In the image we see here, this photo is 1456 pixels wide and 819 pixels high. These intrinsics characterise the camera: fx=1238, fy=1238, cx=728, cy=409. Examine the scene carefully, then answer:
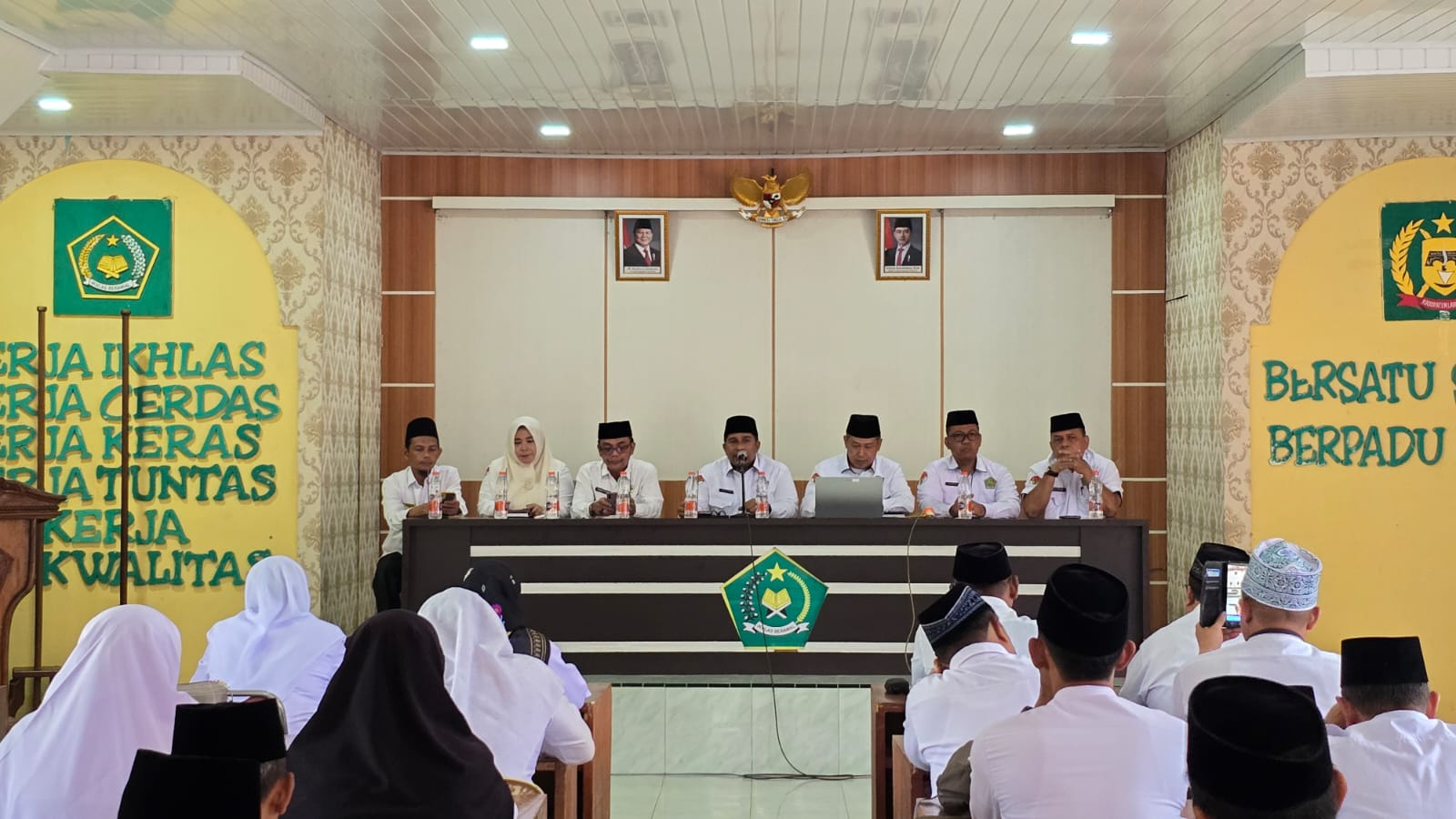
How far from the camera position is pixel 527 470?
8297 mm

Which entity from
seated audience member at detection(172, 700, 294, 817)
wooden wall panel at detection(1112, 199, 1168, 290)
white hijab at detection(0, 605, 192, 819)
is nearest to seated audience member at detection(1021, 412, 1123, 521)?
wooden wall panel at detection(1112, 199, 1168, 290)

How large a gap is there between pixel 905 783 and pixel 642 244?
5.69 m

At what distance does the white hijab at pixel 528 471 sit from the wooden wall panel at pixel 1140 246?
13.7ft

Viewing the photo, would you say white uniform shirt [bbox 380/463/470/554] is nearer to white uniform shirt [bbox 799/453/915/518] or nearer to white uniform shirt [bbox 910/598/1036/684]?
white uniform shirt [bbox 799/453/915/518]

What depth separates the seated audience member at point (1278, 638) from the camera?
10.7 feet

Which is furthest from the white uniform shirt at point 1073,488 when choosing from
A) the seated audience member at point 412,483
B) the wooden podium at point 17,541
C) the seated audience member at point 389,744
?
the wooden podium at point 17,541

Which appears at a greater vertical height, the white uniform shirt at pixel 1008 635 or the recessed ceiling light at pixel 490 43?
the recessed ceiling light at pixel 490 43

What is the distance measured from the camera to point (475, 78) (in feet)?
23.3

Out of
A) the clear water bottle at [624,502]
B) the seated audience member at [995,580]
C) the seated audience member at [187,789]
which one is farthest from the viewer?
the clear water bottle at [624,502]

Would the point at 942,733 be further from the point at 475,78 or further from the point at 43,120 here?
the point at 43,120

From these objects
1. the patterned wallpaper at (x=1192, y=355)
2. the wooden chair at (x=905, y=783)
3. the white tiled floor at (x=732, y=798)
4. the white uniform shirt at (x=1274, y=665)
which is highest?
the patterned wallpaper at (x=1192, y=355)

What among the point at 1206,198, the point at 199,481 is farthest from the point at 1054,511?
the point at 199,481

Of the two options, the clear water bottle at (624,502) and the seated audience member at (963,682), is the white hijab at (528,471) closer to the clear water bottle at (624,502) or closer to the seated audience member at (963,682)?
the clear water bottle at (624,502)

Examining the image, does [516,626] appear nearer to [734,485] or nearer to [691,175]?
[734,485]
